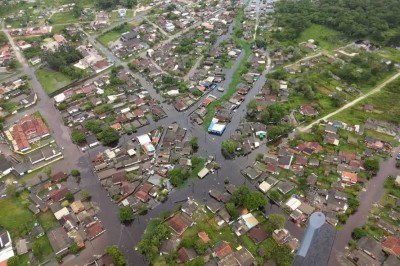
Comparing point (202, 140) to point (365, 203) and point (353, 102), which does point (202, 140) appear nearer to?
point (365, 203)

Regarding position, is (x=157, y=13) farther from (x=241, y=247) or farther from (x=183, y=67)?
(x=241, y=247)

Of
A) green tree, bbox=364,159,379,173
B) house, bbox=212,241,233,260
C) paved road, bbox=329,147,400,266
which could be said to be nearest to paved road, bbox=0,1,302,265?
paved road, bbox=329,147,400,266

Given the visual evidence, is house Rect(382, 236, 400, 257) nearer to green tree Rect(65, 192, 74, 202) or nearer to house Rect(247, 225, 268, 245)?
house Rect(247, 225, 268, 245)

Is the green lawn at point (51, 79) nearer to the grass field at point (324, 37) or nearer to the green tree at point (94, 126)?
the green tree at point (94, 126)

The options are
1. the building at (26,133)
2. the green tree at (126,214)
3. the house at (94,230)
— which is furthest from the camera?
the building at (26,133)

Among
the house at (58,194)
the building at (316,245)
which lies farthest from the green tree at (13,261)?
the building at (316,245)

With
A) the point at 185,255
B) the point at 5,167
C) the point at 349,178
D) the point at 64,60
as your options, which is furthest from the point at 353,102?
the point at 64,60
